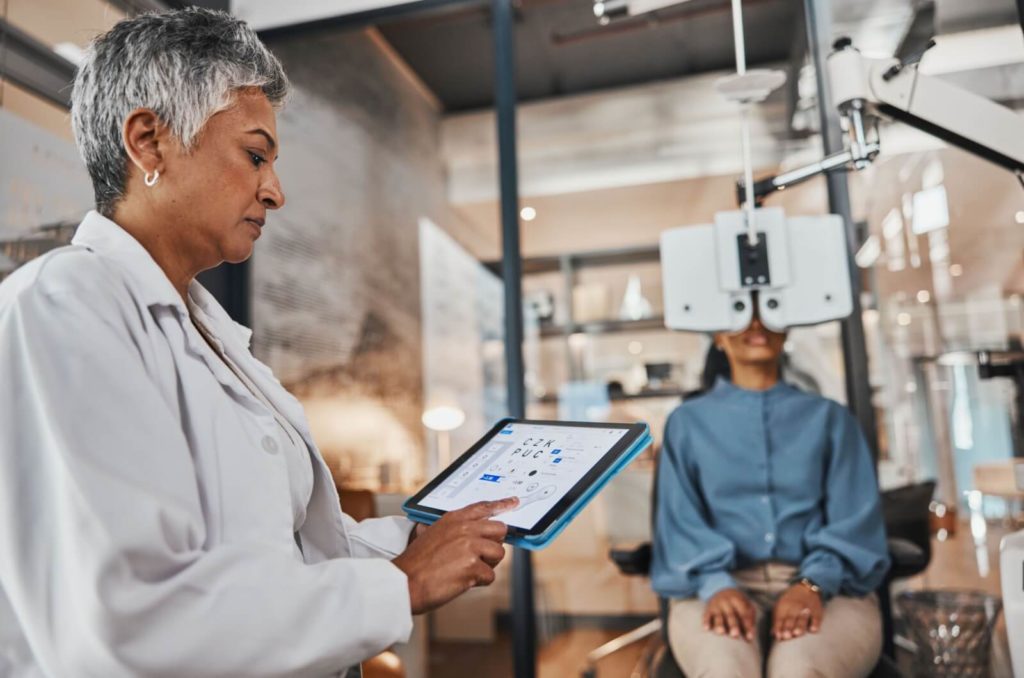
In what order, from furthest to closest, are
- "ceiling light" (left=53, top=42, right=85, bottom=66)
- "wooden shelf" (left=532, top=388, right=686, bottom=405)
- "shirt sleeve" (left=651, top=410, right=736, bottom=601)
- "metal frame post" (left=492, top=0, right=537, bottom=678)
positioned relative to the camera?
"wooden shelf" (left=532, top=388, right=686, bottom=405), "metal frame post" (left=492, top=0, right=537, bottom=678), "ceiling light" (left=53, top=42, right=85, bottom=66), "shirt sleeve" (left=651, top=410, right=736, bottom=601)

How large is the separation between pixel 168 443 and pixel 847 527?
4.73 feet

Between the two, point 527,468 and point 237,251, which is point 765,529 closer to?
point 527,468

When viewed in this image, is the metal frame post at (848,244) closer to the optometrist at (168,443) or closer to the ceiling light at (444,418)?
the ceiling light at (444,418)

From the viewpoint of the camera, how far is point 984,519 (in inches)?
91.5

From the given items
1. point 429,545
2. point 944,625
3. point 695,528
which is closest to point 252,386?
point 429,545

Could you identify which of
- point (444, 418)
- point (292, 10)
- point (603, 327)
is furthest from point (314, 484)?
point (292, 10)

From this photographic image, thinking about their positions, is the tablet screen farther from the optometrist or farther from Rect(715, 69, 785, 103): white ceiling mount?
Rect(715, 69, 785, 103): white ceiling mount

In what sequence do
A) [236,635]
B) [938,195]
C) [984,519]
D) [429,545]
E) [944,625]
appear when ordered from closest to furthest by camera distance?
[236,635] < [429,545] < [944,625] < [984,519] < [938,195]

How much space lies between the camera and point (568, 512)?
0.92m

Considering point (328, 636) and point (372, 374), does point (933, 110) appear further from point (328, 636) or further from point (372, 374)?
point (372, 374)

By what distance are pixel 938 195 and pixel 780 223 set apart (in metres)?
1.08

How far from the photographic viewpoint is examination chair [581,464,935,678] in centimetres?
167

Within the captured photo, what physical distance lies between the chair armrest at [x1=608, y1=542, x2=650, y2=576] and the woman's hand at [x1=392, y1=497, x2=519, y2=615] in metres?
1.08

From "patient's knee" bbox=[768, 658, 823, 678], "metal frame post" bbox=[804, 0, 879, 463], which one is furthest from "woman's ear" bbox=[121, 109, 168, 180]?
"metal frame post" bbox=[804, 0, 879, 463]
